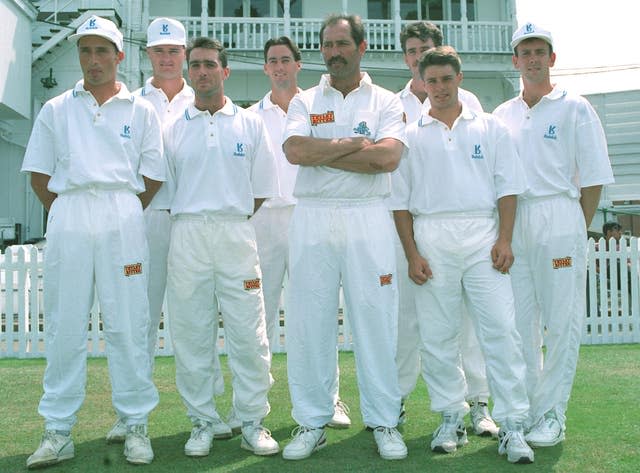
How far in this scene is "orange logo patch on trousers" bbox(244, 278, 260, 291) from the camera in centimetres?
459

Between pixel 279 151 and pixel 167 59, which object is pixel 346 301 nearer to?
pixel 279 151

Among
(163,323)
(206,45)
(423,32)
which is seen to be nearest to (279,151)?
(206,45)

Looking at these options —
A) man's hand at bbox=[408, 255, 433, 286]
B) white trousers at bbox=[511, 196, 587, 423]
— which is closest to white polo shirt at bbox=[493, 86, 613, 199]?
white trousers at bbox=[511, 196, 587, 423]

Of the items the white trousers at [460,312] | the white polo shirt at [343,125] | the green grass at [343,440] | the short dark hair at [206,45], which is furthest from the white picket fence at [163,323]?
the short dark hair at [206,45]

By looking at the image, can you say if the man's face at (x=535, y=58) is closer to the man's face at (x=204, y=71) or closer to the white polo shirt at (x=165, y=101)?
the man's face at (x=204, y=71)

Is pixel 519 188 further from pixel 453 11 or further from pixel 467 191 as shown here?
pixel 453 11

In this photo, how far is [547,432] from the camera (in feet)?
14.8

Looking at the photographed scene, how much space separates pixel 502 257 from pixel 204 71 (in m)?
2.23

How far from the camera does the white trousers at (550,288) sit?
14.9ft

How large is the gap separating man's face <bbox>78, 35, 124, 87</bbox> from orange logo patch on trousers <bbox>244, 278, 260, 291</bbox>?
1521 mm

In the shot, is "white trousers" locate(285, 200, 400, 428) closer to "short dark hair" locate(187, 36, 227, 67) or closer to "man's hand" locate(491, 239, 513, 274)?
"man's hand" locate(491, 239, 513, 274)

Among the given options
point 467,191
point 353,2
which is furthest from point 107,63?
point 353,2

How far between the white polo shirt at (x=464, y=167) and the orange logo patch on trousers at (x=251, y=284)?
1066 mm

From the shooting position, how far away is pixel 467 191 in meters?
4.40
